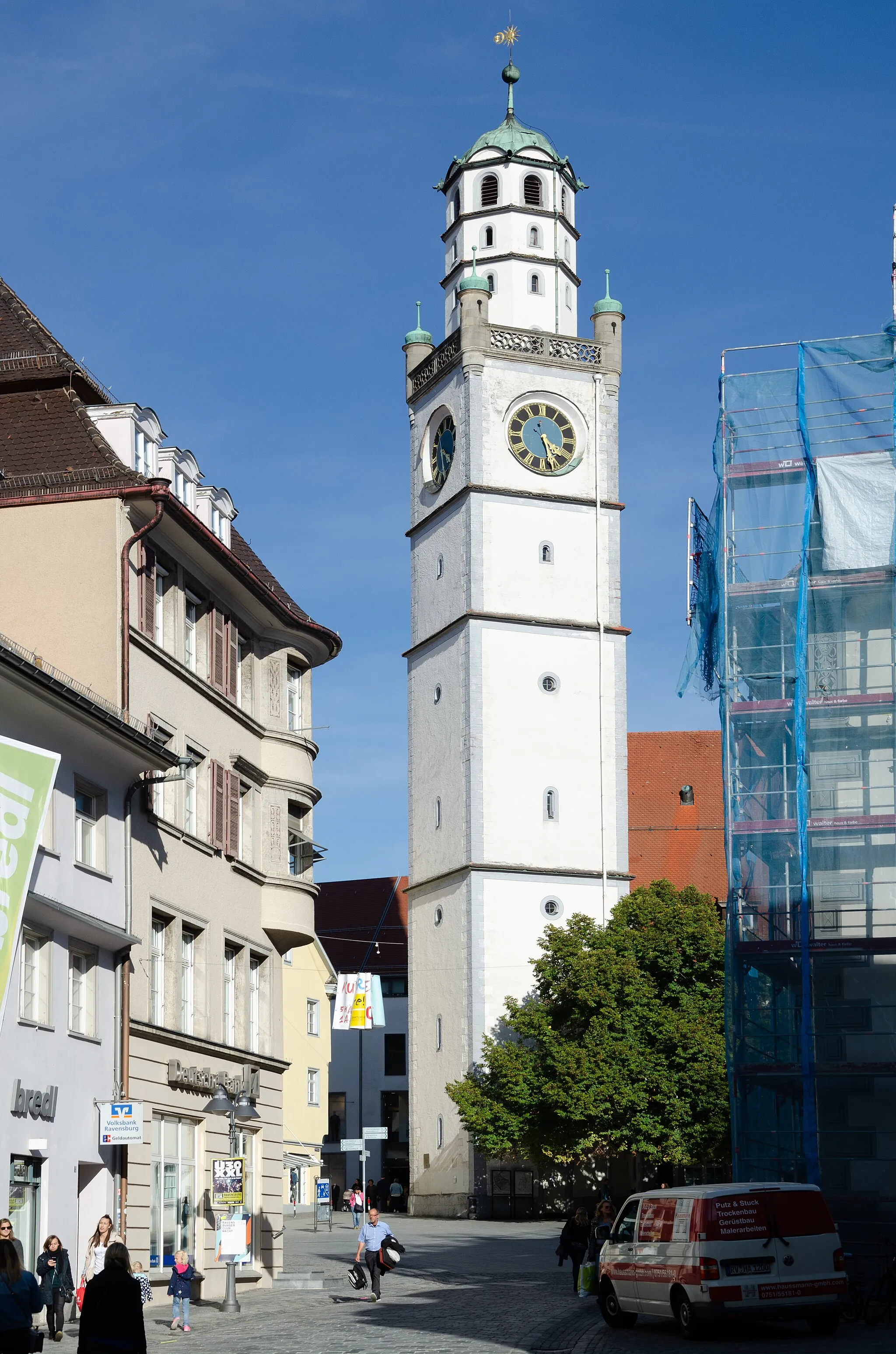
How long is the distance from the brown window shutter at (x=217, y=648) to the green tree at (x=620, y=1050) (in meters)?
21.5

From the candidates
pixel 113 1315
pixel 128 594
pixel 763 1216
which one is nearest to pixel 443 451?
pixel 128 594

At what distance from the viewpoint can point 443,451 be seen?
62594 millimetres

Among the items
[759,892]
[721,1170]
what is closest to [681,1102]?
[721,1170]

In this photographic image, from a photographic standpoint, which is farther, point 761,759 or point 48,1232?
point 761,759

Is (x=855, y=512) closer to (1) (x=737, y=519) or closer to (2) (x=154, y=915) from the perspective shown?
(1) (x=737, y=519)

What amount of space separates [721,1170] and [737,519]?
28229mm

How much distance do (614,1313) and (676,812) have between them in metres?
48.8

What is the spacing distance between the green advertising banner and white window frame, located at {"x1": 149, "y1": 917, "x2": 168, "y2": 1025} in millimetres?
6621

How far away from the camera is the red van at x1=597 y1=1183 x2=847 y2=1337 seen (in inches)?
789

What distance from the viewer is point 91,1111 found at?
24172 mm

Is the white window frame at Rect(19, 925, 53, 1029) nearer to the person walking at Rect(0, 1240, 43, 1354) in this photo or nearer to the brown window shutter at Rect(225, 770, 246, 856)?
the brown window shutter at Rect(225, 770, 246, 856)

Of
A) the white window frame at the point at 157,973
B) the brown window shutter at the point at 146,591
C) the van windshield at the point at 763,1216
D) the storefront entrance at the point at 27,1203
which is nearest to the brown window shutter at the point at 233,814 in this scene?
the white window frame at the point at 157,973

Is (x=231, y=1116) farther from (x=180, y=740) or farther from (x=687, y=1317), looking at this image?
(x=687, y=1317)

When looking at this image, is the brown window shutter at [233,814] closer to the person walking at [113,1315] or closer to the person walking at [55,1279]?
the person walking at [55,1279]
